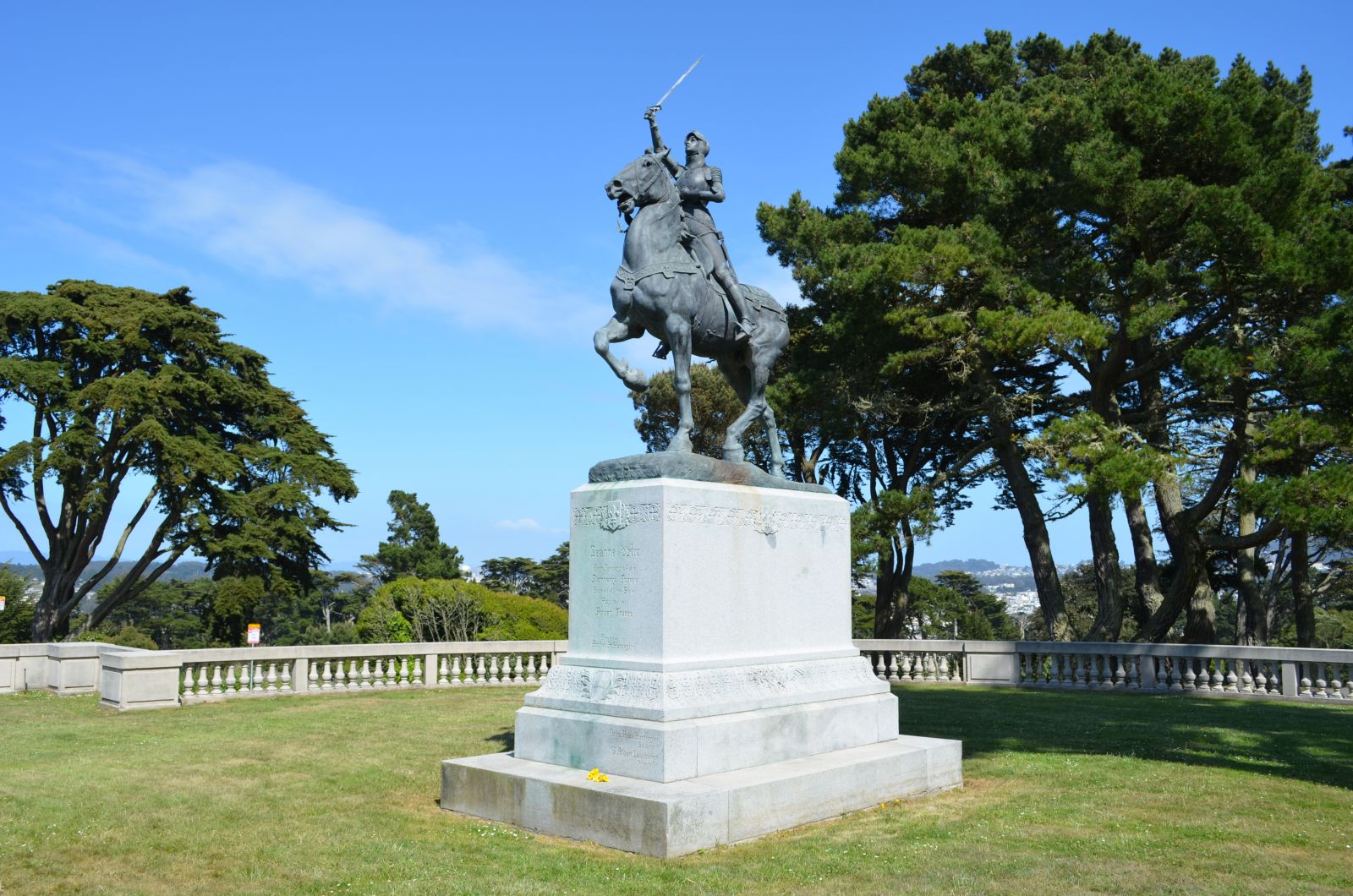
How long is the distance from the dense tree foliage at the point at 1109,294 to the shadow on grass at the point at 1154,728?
158 inches

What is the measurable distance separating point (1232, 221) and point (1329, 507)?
5.45 m

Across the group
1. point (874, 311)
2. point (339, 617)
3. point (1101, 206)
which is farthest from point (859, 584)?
point (339, 617)

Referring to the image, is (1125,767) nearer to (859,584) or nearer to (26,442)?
(859,584)

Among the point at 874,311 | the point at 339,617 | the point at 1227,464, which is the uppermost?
the point at 874,311

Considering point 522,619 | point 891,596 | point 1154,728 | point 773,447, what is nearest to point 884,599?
point 891,596

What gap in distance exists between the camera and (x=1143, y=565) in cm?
2662

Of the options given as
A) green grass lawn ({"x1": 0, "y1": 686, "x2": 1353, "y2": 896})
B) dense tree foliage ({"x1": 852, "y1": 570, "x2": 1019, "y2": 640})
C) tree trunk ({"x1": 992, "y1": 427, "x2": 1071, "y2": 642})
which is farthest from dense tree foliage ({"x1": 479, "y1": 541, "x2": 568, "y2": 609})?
green grass lawn ({"x1": 0, "y1": 686, "x2": 1353, "y2": 896})

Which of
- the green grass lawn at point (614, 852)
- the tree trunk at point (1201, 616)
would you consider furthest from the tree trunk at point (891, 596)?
the green grass lawn at point (614, 852)

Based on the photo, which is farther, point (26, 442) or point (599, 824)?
point (26, 442)

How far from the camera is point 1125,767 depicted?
10.3 m

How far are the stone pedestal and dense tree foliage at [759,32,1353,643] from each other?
11223 mm

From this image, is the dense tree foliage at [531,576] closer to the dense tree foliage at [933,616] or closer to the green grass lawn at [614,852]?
the dense tree foliage at [933,616]

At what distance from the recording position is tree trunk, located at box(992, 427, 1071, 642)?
2530cm

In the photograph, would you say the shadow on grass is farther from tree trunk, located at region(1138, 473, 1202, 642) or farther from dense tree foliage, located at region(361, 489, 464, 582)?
dense tree foliage, located at region(361, 489, 464, 582)
